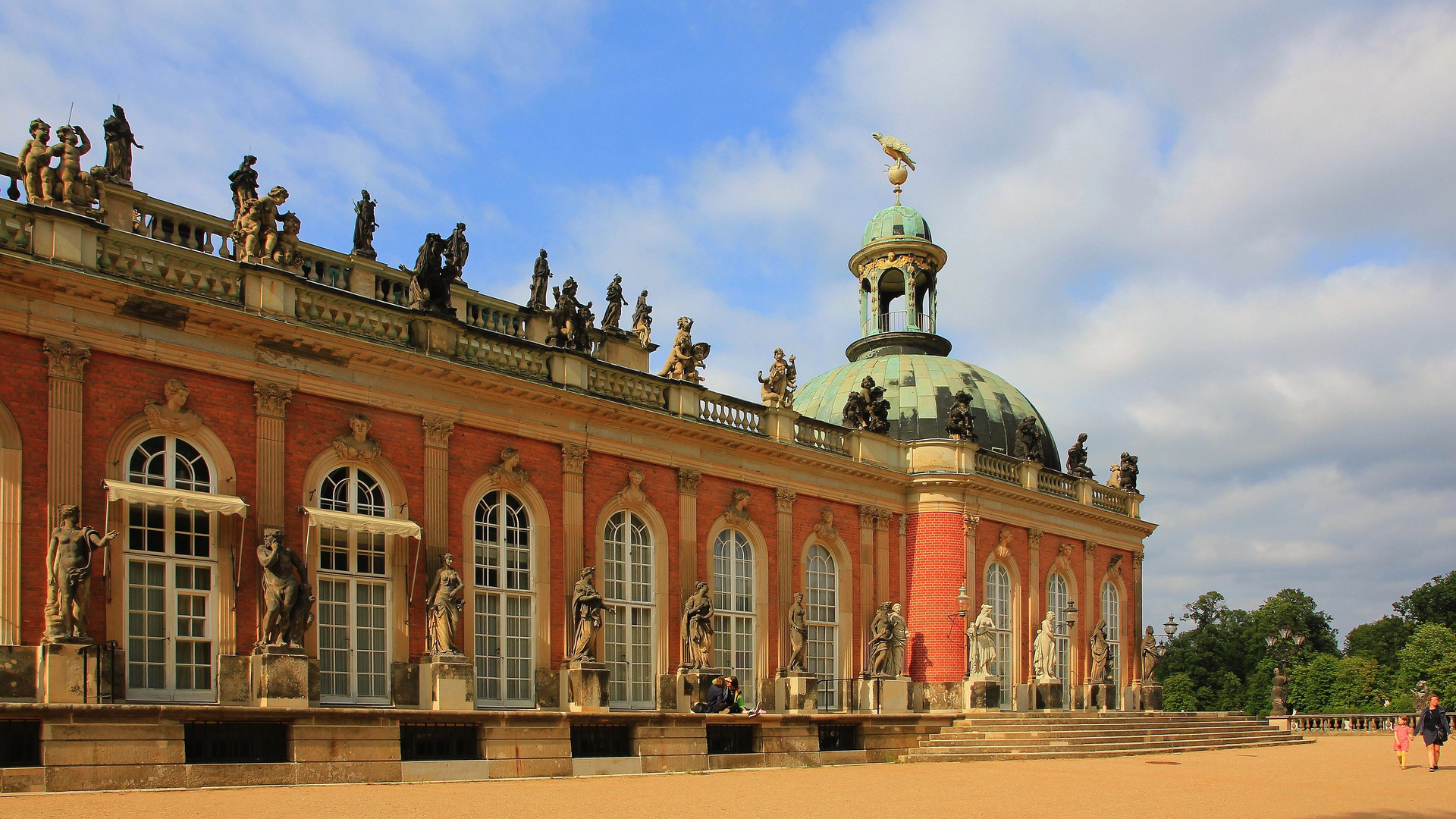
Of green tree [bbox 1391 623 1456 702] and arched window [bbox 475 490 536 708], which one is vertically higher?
arched window [bbox 475 490 536 708]

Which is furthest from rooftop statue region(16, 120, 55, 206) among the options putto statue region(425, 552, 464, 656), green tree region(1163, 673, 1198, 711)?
green tree region(1163, 673, 1198, 711)

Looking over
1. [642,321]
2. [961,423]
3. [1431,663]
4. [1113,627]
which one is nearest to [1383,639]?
[1431,663]

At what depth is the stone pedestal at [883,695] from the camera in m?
29.5

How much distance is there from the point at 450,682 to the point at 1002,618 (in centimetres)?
1790

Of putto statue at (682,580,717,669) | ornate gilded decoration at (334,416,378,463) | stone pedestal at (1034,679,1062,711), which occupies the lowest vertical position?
stone pedestal at (1034,679,1062,711)

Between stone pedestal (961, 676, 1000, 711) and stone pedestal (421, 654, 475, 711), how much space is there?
1438 centimetres

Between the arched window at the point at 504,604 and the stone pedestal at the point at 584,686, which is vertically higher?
the arched window at the point at 504,604

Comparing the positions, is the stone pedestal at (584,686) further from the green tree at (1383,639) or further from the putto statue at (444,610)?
the green tree at (1383,639)

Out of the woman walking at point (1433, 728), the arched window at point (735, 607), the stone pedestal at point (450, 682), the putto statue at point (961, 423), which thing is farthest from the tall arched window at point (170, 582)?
the woman walking at point (1433, 728)

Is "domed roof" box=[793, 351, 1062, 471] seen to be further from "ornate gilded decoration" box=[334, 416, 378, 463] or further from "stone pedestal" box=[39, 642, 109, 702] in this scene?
"stone pedestal" box=[39, 642, 109, 702]

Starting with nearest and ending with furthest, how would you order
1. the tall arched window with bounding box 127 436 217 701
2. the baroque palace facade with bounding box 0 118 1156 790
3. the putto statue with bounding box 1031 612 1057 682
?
the baroque palace facade with bounding box 0 118 1156 790 < the tall arched window with bounding box 127 436 217 701 < the putto statue with bounding box 1031 612 1057 682

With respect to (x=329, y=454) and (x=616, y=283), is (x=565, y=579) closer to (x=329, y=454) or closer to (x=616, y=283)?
(x=329, y=454)

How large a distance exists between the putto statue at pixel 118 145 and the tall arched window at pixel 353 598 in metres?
5.80

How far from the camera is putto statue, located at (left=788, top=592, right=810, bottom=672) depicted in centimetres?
2791
